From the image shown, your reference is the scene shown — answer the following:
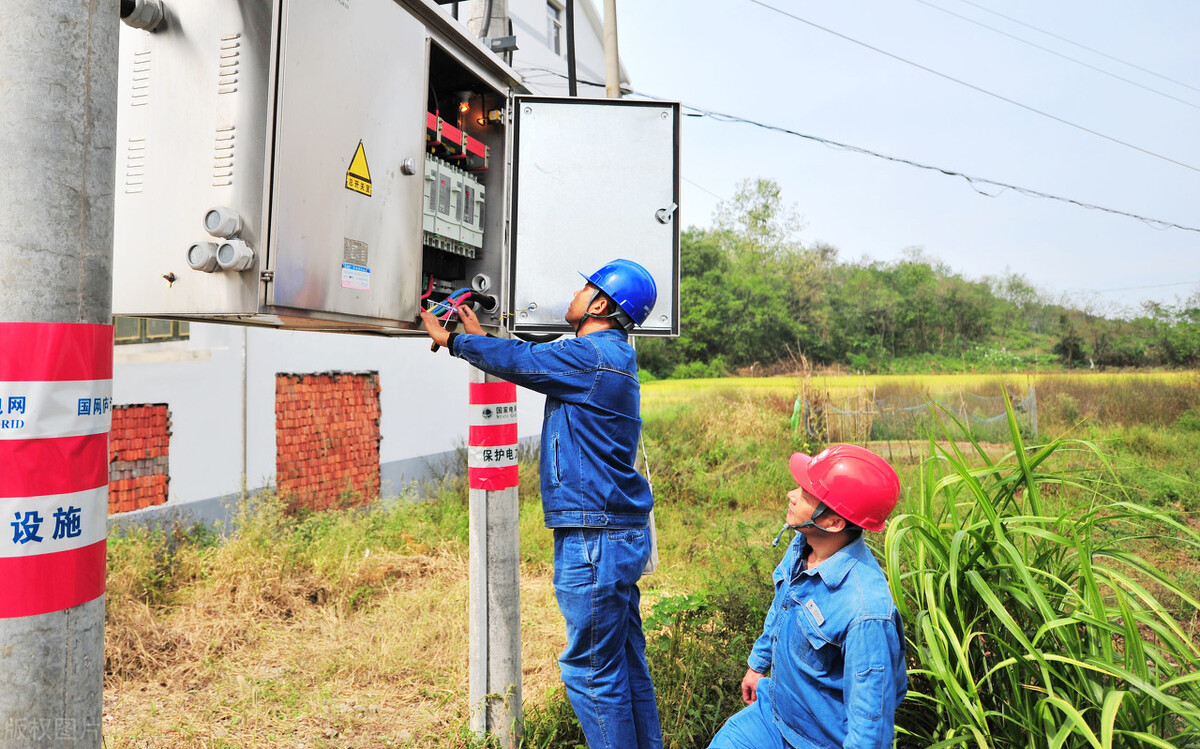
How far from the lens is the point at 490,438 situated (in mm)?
3098

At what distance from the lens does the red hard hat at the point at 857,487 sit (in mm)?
1983

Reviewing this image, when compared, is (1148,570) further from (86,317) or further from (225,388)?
(225,388)

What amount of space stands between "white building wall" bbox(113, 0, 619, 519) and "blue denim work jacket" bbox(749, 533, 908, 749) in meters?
5.27

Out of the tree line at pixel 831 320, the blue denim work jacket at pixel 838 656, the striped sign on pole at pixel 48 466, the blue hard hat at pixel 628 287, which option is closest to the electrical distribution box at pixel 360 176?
the blue hard hat at pixel 628 287

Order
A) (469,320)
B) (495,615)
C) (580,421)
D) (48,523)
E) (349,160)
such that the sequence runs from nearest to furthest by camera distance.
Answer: (48,523)
(349,160)
(580,421)
(469,320)
(495,615)

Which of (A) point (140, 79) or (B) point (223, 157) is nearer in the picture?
(B) point (223, 157)

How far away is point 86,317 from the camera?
1.50 m

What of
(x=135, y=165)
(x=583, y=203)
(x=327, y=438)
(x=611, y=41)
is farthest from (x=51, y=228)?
(x=327, y=438)

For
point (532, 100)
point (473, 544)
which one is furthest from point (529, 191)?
point (473, 544)

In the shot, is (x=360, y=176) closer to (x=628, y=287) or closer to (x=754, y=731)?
(x=628, y=287)

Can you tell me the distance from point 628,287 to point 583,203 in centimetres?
57

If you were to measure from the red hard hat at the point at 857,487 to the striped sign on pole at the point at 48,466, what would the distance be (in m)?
1.76

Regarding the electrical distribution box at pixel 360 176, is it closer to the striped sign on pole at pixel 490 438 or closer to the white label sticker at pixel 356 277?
the white label sticker at pixel 356 277

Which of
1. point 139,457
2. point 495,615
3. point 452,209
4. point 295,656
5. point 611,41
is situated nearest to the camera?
point 452,209
